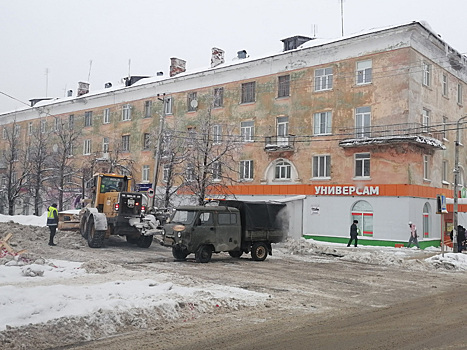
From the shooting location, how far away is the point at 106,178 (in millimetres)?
23672

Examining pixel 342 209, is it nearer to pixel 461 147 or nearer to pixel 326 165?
pixel 326 165

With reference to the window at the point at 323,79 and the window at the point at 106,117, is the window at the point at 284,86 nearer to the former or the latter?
the window at the point at 323,79

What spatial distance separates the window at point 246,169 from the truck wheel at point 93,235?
16.6 metres

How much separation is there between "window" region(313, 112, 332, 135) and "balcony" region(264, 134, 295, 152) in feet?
6.13

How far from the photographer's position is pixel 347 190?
31422 mm

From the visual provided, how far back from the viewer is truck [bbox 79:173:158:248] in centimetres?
2173

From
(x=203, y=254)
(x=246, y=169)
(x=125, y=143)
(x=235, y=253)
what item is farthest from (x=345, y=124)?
(x=125, y=143)

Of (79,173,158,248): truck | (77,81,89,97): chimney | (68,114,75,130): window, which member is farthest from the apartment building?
(77,81,89,97): chimney

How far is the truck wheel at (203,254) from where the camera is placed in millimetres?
17547

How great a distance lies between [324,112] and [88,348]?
A: 28519 millimetres

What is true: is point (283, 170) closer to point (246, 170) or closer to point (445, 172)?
point (246, 170)

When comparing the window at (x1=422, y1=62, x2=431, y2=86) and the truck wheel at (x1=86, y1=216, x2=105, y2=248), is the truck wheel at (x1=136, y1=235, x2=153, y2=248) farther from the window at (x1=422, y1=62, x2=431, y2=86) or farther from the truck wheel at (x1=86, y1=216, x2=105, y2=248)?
the window at (x1=422, y1=62, x2=431, y2=86)

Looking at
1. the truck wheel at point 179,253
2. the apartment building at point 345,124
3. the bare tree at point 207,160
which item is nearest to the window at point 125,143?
the apartment building at point 345,124

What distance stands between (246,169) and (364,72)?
11369mm
